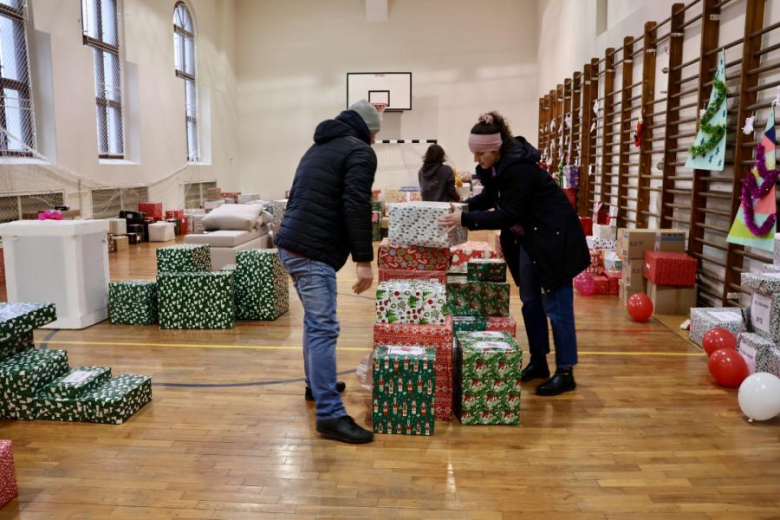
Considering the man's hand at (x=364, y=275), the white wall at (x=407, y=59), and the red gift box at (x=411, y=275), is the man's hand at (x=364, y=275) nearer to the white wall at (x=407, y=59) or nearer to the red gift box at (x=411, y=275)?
the red gift box at (x=411, y=275)

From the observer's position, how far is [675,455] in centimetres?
265

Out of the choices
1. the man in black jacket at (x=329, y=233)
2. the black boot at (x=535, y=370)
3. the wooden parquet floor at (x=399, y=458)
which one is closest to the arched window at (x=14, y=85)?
the wooden parquet floor at (x=399, y=458)

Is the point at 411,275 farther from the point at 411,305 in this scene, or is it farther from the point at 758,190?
the point at 758,190

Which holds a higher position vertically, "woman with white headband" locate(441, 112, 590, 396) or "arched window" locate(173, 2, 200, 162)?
"arched window" locate(173, 2, 200, 162)

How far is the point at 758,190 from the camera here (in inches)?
159

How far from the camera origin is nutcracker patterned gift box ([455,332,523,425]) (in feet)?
9.44

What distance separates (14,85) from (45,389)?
654 centimetres

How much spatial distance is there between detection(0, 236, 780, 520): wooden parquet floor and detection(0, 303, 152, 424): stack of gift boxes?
0.20 ft

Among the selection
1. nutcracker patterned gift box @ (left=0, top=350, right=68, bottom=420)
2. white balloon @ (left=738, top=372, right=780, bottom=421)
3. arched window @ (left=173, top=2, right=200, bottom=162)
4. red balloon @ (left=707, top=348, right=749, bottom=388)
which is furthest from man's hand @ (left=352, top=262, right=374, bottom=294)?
arched window @ (left=173, top=2, right=200, bottom=162)

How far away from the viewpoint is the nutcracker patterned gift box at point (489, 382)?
113 inches

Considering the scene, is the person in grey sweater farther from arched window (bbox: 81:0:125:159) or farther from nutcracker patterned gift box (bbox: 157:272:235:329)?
arched window (bbox: 81:0:125:159)

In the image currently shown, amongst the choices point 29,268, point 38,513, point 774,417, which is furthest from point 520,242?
point 29,268

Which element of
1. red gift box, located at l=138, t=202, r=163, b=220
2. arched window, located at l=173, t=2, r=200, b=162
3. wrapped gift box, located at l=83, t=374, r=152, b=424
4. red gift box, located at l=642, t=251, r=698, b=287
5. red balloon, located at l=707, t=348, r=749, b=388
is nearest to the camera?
wrapped gift box, located at l=83, t=374, r=152, b=424

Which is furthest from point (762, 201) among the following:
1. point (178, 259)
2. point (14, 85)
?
point (14, 85)
